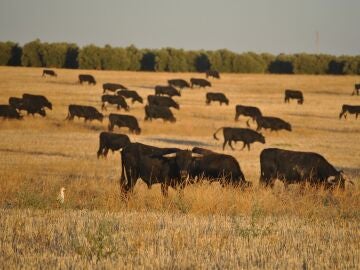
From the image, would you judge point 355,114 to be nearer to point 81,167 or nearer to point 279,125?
point 279,125

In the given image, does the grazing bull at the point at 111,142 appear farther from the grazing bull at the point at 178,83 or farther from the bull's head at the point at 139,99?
the grazing bull at the point at 178,83

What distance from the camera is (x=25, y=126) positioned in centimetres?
3428

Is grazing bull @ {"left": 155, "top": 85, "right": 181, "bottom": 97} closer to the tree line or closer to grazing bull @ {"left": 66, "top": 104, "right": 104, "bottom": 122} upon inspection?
grazing bull @ {"left": 66, "top": 104, "right": 104, "bottom": 122}

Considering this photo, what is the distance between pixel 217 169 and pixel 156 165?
1.99 metres

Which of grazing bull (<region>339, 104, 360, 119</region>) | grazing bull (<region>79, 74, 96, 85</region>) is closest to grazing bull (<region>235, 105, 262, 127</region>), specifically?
grazing bull (<region>339, 104, 360, 119</region>)

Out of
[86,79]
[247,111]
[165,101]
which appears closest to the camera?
[247,111]

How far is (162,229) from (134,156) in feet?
18.7

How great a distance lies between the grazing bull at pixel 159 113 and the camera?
3806 cm

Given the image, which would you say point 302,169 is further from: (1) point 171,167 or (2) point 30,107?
(2) point 30,107

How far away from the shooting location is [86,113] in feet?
119

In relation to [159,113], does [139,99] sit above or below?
above

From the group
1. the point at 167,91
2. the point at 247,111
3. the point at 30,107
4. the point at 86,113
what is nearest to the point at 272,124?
the point at 247,111

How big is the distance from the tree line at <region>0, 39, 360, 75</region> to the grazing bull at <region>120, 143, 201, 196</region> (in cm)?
7117

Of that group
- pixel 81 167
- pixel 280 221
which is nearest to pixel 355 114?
pixel 81 167
